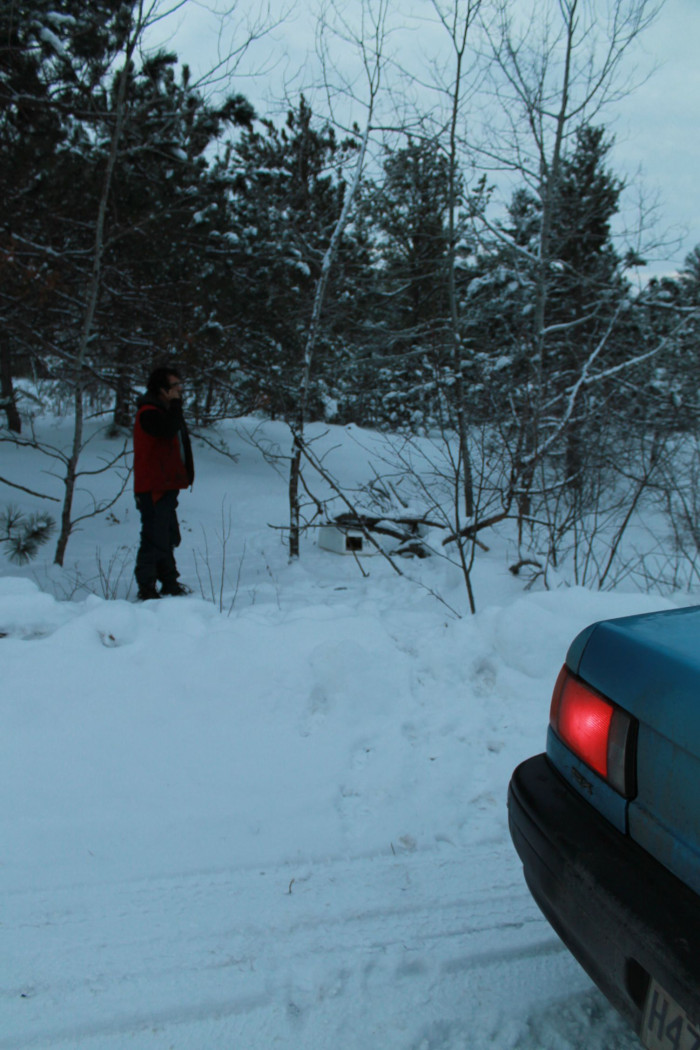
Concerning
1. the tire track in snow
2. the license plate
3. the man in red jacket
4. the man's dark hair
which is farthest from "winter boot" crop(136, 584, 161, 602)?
the license plate

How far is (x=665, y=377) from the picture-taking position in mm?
10953

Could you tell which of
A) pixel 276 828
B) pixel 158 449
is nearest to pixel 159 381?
pixel 158 449

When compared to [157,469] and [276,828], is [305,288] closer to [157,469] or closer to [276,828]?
[157,469]

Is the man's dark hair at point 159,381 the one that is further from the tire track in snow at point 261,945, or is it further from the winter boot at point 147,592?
the tire track in snow at point 261,945

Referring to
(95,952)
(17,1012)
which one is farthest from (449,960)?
(17,1012)

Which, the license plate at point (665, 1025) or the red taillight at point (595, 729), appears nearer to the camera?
the license plate at point (665, 1025)

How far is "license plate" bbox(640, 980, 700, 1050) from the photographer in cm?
106

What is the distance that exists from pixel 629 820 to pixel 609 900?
6.5 inches

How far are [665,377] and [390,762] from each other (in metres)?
10.2

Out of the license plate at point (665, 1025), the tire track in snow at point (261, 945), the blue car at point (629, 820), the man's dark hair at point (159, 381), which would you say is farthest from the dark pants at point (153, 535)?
the license plate at point (665, 1025)

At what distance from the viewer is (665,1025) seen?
1119 mm

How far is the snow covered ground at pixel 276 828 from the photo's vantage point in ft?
5.41

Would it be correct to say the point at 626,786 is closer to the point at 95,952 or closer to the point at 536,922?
the point at 536,922

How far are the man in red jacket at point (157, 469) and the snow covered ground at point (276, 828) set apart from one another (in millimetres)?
1011
